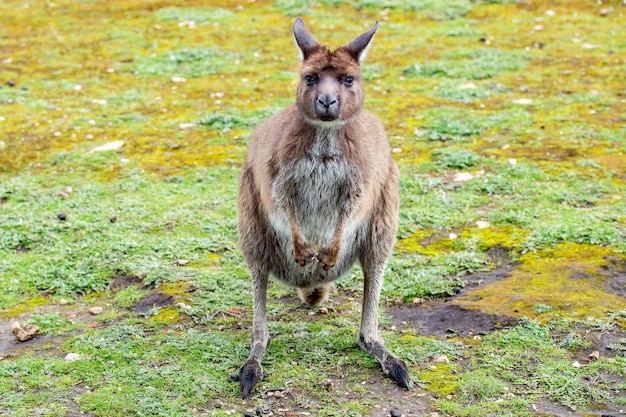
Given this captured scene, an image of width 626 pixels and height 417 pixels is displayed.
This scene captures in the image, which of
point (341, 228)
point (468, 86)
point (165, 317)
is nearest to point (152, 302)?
point (165, 317)

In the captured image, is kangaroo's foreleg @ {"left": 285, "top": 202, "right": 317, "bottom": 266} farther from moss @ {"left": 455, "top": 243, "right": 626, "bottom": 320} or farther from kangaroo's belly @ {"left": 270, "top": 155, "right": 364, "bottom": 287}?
moss @ {"left": 455, "top": 243, "right": 626, "bottom": 320}

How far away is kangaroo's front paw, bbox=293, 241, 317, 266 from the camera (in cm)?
434

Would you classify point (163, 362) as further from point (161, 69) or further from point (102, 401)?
point (161, 69)

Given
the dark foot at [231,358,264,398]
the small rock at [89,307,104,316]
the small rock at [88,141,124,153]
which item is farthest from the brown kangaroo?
the small rock at [88,141,124,153]

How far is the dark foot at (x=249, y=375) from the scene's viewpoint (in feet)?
13.6

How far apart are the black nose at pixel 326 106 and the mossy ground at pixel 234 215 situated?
1274mm

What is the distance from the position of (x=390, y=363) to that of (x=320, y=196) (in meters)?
0.93

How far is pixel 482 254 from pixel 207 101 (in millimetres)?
4163

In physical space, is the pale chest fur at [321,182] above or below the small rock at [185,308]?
above

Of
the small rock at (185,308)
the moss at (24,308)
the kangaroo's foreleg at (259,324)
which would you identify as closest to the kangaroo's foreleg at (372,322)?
the kangaroo's foreleg at (259,324)

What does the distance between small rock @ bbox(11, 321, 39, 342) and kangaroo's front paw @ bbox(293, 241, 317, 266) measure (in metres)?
1.58

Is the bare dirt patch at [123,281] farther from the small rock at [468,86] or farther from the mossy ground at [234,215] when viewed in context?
the small rock at [468,86]

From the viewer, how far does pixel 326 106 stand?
4230 millimetres

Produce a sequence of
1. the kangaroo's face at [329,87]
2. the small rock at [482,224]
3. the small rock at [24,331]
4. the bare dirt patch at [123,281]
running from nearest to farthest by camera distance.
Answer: the kangaroo's face at [329,87]
the small rock at [24,331]
the bare dirt patch at [123,281]
the small rock at [482,224]
